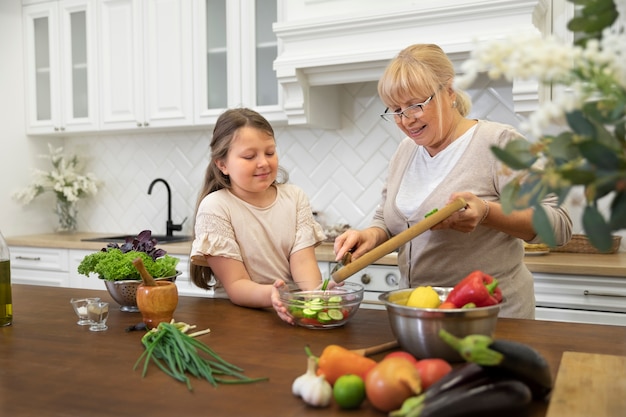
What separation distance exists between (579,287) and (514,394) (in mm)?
1846

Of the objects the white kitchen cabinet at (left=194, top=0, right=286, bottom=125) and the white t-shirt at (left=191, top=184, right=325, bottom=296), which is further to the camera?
the white kitchen cabinet at (left=194, top=0, right=286, bottom=125)

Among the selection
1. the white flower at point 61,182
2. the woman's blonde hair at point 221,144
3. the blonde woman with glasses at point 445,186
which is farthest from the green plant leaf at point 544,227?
the white flower at point 61,182

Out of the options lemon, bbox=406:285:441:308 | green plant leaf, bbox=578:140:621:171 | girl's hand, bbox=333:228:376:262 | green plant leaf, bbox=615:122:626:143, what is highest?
green plant leaf, bbox=615:122:626:143

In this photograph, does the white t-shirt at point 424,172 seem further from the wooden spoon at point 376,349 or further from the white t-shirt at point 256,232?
the wooden spoon at point 376,349

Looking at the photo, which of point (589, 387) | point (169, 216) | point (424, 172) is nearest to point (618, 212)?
point (589, 387)

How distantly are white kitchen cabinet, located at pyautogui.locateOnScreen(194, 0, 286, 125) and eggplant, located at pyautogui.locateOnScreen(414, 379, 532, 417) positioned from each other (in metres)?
2.64

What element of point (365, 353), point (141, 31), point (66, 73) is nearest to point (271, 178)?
point (365, 353)

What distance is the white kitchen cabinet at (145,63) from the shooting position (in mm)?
3645

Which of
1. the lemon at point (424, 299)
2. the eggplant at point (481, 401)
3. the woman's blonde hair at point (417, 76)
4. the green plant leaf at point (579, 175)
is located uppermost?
the woman's blonde hair at point (417, 76)

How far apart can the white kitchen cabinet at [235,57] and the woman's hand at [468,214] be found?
1.97 m

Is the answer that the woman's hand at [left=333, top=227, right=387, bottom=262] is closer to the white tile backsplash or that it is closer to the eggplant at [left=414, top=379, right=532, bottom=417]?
the eggplant at [left=414, top=379, right=532, bottom=417]

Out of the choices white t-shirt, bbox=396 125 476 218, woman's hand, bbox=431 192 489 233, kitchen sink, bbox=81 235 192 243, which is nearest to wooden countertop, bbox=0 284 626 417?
woman's hand, bbox=431 192 489 233

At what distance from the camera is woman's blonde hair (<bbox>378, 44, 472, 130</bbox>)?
1.73 metres

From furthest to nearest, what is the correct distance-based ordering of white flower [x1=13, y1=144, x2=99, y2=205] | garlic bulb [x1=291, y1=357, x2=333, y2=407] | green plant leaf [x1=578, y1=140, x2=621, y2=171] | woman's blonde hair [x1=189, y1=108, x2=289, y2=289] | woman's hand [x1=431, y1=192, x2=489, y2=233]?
1. white flower [x1=13, y1=144, x2=99, y2=205]
2. woman's blonde hair [x1=189, y1=108, x2=289, y2=289]
3. woman's hand [x1=431, y1=192, x2=489, y2=233]
4. garlic bulb [x1=291, y1=357, x2=333, y2=407]
5. green plant leaf [x1=578, y1=140, x2=621, y2=171]
